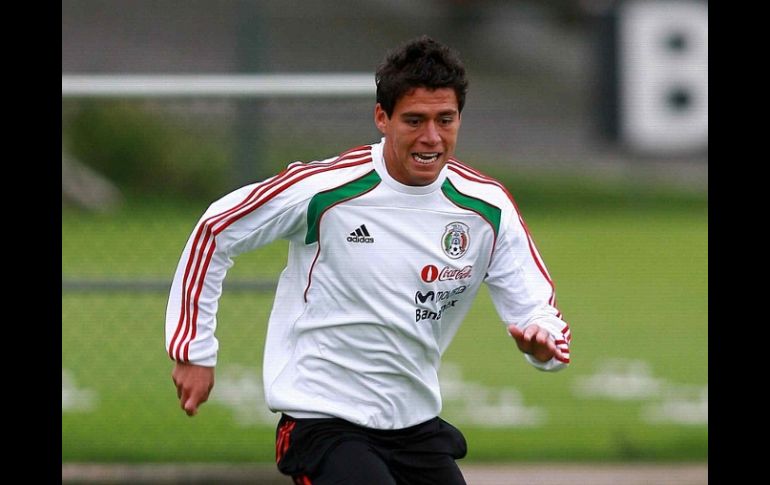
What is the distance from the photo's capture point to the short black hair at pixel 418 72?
14.5 ft

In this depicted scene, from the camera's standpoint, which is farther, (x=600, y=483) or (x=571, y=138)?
(x=571, y=138)

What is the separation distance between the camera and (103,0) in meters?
8.41

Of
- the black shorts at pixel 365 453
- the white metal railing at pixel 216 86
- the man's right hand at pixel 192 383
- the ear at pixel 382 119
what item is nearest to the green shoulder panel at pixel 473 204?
the ear at pixel 382 119

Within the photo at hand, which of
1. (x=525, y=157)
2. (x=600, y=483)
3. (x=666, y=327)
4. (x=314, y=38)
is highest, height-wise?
(x=314, y=38)

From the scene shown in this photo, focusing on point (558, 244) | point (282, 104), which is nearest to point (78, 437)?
point (282, 104)

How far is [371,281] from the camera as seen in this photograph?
4.49 metres

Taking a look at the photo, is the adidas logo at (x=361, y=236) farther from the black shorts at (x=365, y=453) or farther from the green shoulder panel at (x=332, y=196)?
the black shorts at (x=365, y=453)

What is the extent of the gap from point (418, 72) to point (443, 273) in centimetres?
68

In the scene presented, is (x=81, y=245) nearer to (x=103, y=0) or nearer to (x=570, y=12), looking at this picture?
(x=103, y=0)

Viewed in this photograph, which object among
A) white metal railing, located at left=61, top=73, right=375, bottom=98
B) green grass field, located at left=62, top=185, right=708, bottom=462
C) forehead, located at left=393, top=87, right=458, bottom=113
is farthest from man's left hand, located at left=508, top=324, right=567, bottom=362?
green grass field, located at left=62, top=185, right=708, bottom=462

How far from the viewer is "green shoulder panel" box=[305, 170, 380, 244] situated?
4508 millimetres

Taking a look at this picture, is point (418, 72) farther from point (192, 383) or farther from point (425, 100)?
point (192, 383)

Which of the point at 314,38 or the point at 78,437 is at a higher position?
the point at 314,38

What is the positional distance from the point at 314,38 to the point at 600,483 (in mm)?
2789
